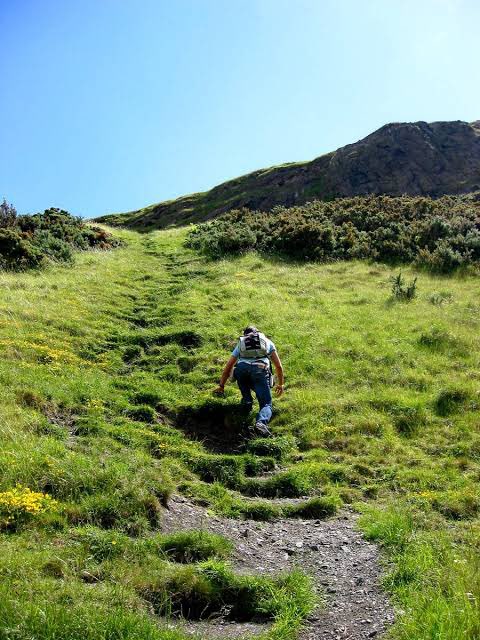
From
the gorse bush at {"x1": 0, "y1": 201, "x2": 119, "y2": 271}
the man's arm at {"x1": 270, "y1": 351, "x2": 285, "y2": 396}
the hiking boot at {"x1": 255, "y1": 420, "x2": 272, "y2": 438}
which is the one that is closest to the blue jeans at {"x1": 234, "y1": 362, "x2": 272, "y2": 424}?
the hiking boot at {"x1": 255, "y1": 420, "x2": 272, "y2": 438}

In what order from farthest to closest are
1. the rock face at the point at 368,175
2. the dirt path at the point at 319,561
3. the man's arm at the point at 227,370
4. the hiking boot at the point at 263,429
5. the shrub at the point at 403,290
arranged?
the rock face at the point at 368,175 < the shrub at the point at 403,290 < the man's arm at the point at 227,370 < the hiking boot at the point at 263,429 < the dirt path at the point at 319,561

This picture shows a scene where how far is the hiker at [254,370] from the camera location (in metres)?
11.5

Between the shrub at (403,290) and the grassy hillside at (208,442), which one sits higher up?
the shrub at (403,290)

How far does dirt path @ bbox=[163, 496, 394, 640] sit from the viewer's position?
17.6ft

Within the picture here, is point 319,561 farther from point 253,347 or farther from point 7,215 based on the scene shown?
point 7,215

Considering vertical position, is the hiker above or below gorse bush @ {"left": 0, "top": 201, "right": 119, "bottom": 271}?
below

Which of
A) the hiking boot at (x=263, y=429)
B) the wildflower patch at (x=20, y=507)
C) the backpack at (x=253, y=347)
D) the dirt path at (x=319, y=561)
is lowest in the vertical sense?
the dirt path at (x=319, y=561)

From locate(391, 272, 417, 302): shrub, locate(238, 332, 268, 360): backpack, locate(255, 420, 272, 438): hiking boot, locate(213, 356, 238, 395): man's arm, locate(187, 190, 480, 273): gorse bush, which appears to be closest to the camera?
locate(255, 420, 272, 438): hiking boot

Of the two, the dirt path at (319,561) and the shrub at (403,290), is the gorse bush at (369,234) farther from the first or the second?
the dirt path at (319,561)


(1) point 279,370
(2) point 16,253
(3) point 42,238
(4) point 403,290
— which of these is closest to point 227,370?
(1) point 279,370

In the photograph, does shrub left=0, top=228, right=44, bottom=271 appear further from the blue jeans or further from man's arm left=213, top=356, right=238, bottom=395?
the blue jeans

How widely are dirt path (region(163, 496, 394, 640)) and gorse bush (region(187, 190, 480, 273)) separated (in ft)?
59.3

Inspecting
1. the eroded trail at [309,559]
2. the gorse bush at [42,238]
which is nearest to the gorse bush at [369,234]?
the gorse bush at [42,238]

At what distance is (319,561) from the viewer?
22.1 feet
